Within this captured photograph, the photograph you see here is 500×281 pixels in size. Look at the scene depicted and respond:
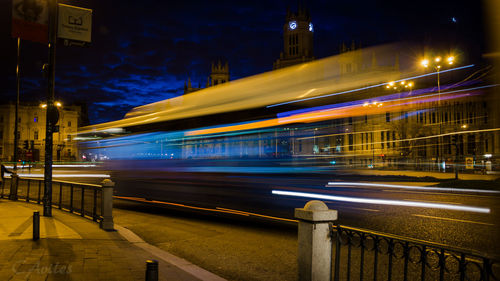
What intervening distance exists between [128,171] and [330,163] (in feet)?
27.0

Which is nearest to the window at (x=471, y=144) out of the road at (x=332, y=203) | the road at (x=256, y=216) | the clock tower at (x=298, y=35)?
the road at (x=256, y=216)

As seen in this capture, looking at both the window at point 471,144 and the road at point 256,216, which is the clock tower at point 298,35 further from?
the road at point 256,216

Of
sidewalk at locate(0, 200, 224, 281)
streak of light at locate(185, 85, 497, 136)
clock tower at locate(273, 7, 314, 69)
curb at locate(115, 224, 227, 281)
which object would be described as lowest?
curb at locate(115, 224, 227, 281)

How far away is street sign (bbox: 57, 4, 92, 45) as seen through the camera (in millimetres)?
10938

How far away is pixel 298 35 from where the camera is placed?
105000 millimetres

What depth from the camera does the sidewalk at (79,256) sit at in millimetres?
5348

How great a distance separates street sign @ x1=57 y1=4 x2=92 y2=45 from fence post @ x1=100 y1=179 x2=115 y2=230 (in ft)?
15.2

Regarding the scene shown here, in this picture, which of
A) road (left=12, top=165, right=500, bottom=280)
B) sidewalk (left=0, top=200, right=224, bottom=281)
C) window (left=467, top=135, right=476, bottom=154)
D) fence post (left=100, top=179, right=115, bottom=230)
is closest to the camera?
→ sidewalk (left=0, top=200, right=224, bottom=281)

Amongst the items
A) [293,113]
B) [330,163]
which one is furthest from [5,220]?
[330,163]

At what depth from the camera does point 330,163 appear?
982 centimetres

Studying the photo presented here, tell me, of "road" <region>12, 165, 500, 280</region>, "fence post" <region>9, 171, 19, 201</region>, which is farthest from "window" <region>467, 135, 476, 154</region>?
"fence post" <region>9, 171, 19, 201</region>

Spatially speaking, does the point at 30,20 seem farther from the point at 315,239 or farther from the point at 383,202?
the point at 383,202

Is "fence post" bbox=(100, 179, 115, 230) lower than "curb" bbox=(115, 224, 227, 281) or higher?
higher

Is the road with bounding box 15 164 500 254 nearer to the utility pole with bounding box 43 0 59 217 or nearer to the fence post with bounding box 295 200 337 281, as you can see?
the utility pole with bounding box 43 0 59 217
